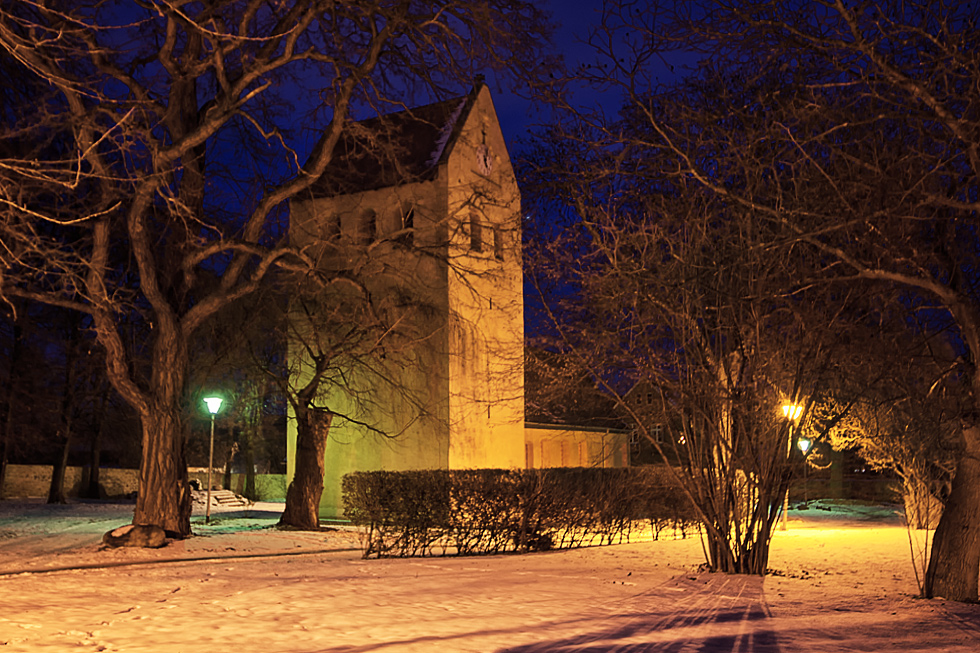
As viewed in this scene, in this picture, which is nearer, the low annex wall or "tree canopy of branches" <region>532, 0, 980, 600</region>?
"tree canopy of branches" <region>532, 0, 980, 600</region>

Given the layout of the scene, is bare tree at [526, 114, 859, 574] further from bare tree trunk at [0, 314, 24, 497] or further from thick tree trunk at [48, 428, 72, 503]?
thick tree trunk at [48, 428, 72, 503]

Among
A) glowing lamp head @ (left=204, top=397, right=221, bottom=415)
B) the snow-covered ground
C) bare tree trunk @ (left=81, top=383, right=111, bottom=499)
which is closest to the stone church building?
glowing lamp head @ (left=204, top=397, right=221, bottom=415)

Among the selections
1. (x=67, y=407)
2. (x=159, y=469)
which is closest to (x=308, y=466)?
(x=159, y=469)

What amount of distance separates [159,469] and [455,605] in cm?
933

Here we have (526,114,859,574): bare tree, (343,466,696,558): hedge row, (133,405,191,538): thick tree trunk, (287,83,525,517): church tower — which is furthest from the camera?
(287,83,525,517): church tower

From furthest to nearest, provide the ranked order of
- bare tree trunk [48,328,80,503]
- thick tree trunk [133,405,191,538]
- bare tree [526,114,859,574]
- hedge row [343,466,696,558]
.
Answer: bare tree trunk [48,328,80,503]
thick tree trunk [133,405,191,538]
hedge row [343,466,696,558]
bare tree [526,114,859,574]

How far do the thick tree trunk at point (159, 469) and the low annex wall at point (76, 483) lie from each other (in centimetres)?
2366

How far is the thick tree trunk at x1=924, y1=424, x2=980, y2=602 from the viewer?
36.2 feet

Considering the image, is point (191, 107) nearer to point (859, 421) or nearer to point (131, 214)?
point (131, 214)

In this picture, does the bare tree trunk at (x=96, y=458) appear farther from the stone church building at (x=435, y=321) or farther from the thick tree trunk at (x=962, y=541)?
the thick tree trunk at (x=962, y=541)

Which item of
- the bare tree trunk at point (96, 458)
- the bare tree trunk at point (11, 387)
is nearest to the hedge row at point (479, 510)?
the bare tree trunk at point (11, 387)

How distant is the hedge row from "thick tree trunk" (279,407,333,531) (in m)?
5.63

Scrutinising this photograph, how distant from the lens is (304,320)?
982 inches

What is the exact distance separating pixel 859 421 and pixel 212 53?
20367mm
